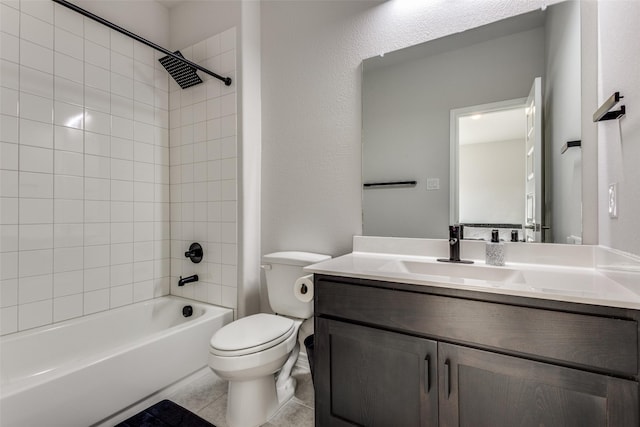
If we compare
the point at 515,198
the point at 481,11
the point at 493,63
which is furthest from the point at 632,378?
the point at 481,11

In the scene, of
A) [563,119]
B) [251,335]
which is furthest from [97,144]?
[563,119]

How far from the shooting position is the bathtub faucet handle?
2262 millimetres

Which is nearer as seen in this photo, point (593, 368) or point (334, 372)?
point (593, 368)

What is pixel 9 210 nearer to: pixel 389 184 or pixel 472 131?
pixel 389 184

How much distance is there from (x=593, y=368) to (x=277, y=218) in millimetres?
1713

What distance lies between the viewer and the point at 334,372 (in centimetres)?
128

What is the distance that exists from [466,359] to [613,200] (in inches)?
29.7

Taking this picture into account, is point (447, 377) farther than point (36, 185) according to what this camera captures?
No

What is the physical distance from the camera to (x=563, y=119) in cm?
134

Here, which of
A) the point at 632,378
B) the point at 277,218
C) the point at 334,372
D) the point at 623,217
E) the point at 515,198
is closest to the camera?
the point at 632,378

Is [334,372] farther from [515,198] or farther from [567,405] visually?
[515,198]

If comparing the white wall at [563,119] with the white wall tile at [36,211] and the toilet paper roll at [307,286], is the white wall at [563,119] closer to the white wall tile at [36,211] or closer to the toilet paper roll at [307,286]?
the toilet paper roll at [307,286]

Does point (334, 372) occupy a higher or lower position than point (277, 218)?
lower

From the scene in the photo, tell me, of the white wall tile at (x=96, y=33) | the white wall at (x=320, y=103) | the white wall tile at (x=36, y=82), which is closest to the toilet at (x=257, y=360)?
the white wall at (x=320, y=103)
